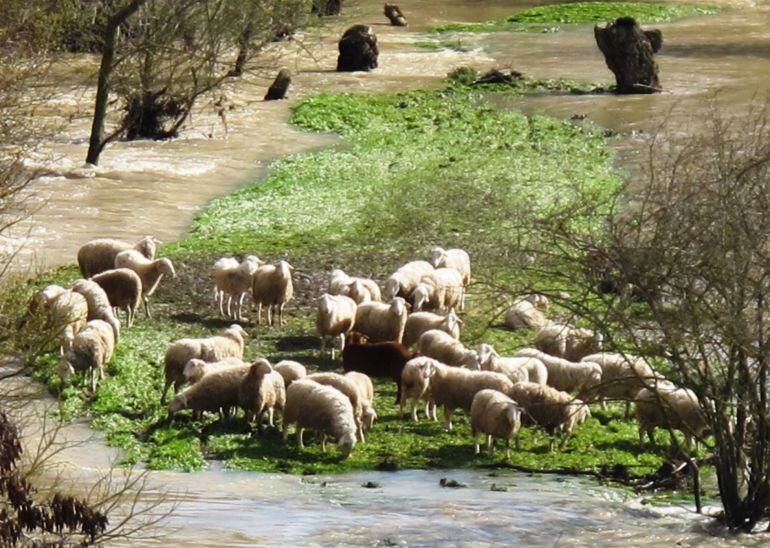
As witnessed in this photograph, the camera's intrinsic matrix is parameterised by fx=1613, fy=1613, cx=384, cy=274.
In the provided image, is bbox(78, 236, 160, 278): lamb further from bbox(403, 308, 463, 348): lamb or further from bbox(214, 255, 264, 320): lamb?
bbox(403, 308, 463, 348): lamb

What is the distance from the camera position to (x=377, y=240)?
1001 inches

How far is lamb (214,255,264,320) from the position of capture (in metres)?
20.9

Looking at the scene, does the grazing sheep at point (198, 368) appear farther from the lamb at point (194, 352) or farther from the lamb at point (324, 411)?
the lamb at point (324, 411)

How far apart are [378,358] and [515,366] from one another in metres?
1.61

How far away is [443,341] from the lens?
18781mm

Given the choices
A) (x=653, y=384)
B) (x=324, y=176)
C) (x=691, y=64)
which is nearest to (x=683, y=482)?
(x=653, y=384)

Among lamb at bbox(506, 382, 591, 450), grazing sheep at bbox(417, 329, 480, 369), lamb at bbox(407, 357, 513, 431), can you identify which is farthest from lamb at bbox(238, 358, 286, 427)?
grazing sheep at bbox(417, 329, 480, 369)

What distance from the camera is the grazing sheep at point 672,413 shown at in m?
15.8

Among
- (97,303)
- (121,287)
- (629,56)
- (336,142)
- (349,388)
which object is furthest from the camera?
(629,56)

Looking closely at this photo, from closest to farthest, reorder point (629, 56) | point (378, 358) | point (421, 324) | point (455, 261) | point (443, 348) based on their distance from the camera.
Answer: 1. point (378, 358)
2. point (443, 348)
3. point (421, 324)
4. point (455, 261)
5. point (629, 56)

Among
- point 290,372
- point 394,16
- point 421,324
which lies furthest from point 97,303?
point 394,16

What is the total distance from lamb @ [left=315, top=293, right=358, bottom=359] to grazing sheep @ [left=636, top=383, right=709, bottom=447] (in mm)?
3995

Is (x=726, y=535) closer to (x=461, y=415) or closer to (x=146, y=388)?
(x=461, y=415)

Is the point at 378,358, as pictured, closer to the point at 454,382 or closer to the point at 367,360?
the point at 367,360
